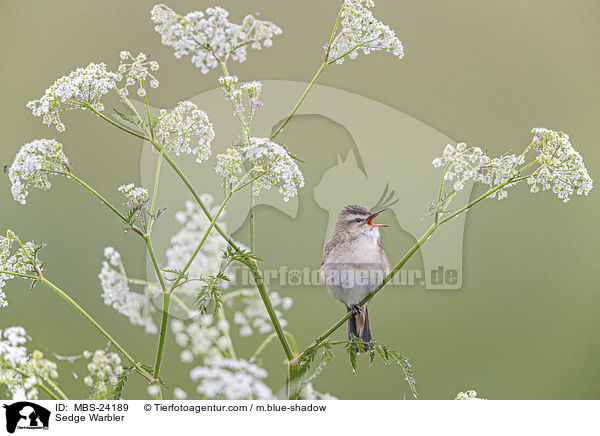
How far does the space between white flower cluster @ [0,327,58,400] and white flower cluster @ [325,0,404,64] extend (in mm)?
642

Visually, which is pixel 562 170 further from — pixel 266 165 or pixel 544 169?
pixel 266 165

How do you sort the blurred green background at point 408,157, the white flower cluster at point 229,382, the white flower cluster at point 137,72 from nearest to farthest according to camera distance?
the white flower cluster at point 229,382
the white flower cluster at point 137,72
the blurred green background at point 408,157

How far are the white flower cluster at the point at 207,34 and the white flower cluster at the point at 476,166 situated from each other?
34 centimetres

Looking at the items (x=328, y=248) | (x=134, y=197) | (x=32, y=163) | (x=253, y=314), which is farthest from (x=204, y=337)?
(x=328, y=248)

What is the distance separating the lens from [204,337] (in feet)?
2.88

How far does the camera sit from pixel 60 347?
163 cm

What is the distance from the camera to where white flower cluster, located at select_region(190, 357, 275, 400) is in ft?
2.30

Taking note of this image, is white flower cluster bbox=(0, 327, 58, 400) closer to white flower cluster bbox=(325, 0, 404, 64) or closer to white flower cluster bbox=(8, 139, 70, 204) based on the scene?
white flower cluster bbox=(8, 139, 70, 204)

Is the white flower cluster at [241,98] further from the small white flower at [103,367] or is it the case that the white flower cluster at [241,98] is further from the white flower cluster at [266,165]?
the small white flower at [103,367]

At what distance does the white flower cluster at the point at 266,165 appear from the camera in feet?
2.51

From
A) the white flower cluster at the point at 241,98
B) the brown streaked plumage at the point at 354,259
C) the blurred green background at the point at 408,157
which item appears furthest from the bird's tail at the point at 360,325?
the white flower cluster at the point at 241,98

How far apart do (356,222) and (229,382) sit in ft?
1.97

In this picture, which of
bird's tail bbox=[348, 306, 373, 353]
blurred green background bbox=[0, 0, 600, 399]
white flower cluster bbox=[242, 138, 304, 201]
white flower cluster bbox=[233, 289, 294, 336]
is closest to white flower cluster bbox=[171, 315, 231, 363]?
white flower cluster bbox=[233, 289, 294, 336]
